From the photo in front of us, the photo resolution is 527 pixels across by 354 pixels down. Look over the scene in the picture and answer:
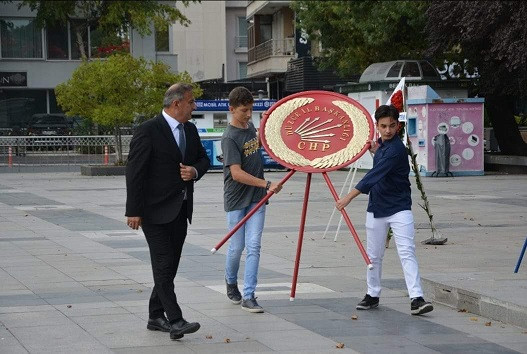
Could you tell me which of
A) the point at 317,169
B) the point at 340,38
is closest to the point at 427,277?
the point at 317,169

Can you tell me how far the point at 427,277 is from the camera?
1077 cm

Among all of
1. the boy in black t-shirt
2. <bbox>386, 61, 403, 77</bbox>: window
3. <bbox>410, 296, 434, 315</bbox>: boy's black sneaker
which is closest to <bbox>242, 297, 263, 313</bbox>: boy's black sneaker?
the boy in black t-shirt

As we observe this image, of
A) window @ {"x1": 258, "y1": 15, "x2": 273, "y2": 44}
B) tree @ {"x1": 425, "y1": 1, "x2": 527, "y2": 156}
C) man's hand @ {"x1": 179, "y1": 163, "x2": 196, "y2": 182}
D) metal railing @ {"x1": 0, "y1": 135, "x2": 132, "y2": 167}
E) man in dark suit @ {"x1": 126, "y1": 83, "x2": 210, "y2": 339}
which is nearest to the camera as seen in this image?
man in dark suit @ {"x1": 126, "y1": 83, "x2": 210, "y2": 339}

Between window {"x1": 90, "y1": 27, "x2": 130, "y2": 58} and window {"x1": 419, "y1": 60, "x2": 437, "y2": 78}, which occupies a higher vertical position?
window {"x1": 90, "y1": 27, "x2": 130, "y2": 58}

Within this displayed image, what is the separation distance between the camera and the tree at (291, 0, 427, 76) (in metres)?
35.3

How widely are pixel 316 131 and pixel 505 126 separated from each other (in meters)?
27.1

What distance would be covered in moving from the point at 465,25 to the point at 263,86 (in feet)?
90.6

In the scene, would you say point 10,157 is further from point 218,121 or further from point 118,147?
point 218,121

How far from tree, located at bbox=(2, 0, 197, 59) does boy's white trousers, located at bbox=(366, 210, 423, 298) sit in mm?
39474

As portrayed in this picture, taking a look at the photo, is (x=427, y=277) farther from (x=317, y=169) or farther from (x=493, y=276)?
(x=317, y=169)

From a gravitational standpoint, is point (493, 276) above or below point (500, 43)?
below

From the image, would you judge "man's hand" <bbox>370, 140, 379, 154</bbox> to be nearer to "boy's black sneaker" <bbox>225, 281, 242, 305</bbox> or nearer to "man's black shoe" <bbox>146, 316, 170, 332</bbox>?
"boy's black sneaker" <bbox>225, 281, 242, 305</bbox>

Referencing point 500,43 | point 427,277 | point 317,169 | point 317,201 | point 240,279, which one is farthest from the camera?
point 500,43

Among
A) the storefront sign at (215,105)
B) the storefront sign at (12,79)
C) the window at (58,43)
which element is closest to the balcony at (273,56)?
the window at (58,43)
